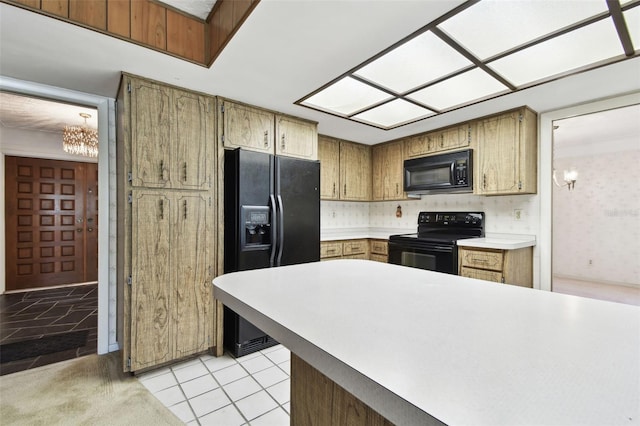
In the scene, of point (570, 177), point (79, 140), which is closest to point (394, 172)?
point (570, 177)

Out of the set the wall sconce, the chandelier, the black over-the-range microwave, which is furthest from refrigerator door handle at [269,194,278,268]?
the wall sconce

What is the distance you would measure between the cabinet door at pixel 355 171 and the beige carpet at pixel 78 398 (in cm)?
291

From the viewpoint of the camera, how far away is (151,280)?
2254mm

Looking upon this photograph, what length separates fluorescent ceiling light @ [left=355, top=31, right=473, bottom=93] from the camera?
5.96 feet

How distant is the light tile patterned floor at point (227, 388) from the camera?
1.78 m

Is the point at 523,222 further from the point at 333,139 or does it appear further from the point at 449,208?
the point at 333,139

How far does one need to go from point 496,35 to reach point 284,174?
1.83 meters

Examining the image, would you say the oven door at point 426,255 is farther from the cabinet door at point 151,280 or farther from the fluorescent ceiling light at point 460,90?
the cabinet door at point 151,280

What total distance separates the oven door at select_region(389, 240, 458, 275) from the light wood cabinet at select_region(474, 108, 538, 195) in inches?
29.0

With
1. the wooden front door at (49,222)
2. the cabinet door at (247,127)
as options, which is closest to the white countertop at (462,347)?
the cabinet door at (247,127)

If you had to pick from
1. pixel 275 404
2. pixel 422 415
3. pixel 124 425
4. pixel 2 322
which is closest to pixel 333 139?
pixel 275 404

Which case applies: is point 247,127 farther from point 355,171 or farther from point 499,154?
point 499,154

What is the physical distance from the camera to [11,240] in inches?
172

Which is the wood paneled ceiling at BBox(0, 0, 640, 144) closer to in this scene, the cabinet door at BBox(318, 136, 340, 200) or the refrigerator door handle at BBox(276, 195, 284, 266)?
the refrigerator door handle at BBox(276, 195, 284, 266)
